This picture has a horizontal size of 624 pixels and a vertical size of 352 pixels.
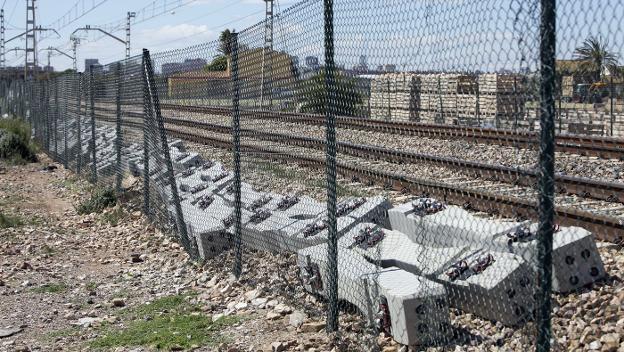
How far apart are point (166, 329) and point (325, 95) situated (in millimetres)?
2344

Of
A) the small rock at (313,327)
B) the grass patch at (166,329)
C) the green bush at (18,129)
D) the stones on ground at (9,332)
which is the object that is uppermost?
the green bush at (18,129)

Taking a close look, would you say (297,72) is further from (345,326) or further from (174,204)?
(174,204)

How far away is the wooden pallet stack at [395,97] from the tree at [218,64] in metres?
3.16

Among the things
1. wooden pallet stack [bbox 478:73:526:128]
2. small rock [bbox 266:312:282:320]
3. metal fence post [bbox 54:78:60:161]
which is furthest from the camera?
metal fence post [bbox 54:78:60:161]

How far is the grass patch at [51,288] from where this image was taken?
339 inches

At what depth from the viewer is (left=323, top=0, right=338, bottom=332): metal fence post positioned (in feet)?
19.4

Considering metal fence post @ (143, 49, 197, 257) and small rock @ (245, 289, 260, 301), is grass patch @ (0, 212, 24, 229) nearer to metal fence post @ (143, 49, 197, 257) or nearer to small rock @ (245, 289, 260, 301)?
metal fence post @ (143, 49, 197, 257)

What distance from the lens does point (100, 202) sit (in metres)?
13.6

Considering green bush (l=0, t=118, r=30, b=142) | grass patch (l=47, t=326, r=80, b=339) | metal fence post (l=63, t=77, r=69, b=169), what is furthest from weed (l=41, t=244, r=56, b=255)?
green bush (l=0, t=118, r=30, b=142)

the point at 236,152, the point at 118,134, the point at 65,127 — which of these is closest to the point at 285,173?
the point at 236,152

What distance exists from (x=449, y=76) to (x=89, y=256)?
271 inches

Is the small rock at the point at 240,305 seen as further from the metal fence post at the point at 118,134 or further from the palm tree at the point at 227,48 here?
the metal fence post at the point at 118,134

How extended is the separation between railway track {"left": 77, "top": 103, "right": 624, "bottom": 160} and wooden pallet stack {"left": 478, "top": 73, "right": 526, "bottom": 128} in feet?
0.23

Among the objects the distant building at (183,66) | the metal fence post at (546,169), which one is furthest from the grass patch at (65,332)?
the metal fence post at (546,169)
